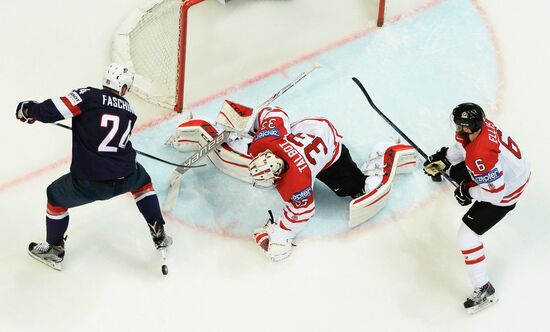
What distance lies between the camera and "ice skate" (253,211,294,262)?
4.42 meters

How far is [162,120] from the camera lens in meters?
5.01

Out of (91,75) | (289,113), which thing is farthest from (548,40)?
(91,75)

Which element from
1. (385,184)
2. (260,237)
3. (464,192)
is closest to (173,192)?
(260,237)

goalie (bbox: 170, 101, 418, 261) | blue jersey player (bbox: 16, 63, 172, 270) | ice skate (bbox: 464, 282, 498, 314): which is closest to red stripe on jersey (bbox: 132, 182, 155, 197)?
blue jersey player (bbox: 16, 63, 172, 270)

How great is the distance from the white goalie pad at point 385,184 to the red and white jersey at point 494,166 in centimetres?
47

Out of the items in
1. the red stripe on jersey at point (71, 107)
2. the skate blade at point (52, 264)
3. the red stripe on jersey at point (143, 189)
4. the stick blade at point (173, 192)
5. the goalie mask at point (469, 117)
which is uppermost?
the red stripe on jersey at point (71, 107)

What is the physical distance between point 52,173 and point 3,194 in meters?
0.26

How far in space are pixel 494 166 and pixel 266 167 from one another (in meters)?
0.97

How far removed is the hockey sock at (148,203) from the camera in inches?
169

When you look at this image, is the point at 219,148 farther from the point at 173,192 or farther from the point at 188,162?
the point at 173,192

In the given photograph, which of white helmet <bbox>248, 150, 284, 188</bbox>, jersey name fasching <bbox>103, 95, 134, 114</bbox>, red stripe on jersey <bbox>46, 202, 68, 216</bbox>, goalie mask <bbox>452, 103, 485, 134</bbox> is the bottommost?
red stripe on jersey <bbox>46, 202, 68, 216</bbox>

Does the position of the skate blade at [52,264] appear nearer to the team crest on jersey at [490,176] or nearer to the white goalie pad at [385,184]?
the white goalie pad at [385,184]

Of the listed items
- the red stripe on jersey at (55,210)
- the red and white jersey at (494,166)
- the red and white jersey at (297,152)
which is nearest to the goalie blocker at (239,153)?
the red and white jersey at (297,152)

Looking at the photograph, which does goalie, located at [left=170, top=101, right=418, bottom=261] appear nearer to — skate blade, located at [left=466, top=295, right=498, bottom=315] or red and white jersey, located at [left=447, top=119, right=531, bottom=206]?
red and white jersey, located at [left=447, top=119, right=531, bottom=206]
